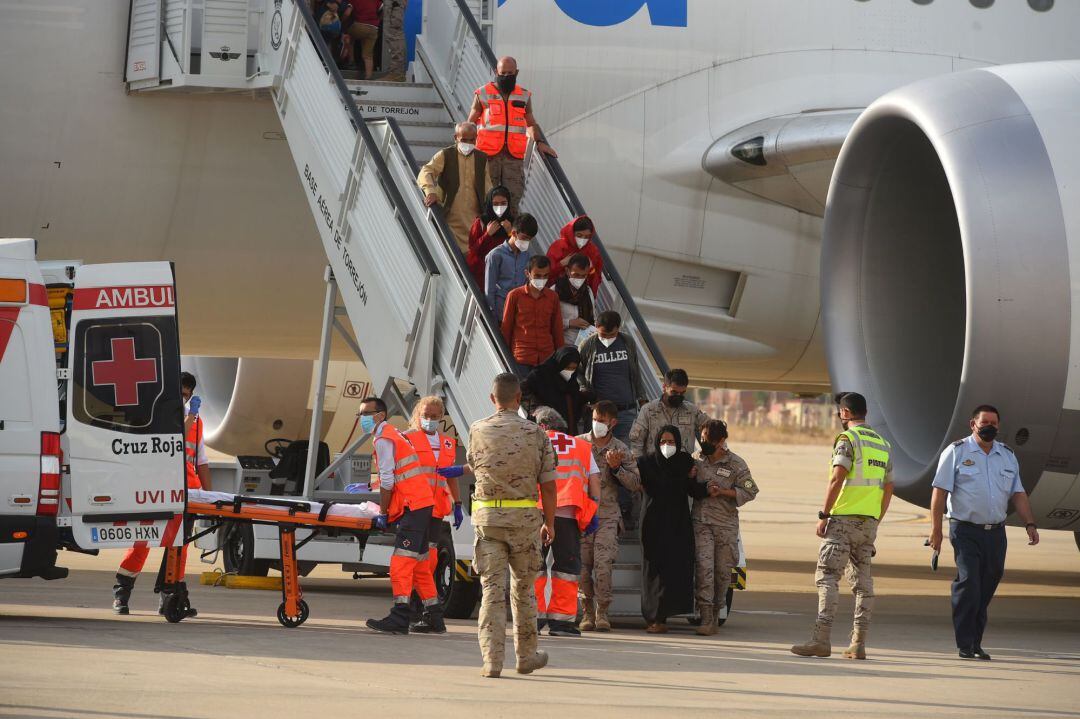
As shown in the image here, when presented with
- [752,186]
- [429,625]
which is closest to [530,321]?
[429,625]

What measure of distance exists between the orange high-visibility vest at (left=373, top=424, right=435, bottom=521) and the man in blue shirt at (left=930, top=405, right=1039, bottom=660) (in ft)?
8.80

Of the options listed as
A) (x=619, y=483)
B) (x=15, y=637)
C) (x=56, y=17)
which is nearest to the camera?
(x=15, y=637)

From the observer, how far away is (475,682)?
7.10 metres

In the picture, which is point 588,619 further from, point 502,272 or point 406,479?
point 502,272

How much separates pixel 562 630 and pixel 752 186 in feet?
14.9

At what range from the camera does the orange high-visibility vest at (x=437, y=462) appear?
8906 millimetres

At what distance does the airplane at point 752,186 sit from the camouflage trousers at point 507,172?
51 centimetres

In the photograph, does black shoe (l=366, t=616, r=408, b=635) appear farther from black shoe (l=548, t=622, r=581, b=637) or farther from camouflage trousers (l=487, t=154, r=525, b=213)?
camouflage trousers (l=487, t=154, r=525, b=213)

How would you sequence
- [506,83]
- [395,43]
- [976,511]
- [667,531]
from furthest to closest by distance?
1. [395,43]
2. [506,83]
3. [667,531]
4. [976,511]

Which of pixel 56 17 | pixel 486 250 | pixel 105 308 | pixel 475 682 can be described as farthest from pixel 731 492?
pixel 56 17

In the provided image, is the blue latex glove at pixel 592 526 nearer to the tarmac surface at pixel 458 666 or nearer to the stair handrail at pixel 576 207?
the tarmac surface at pixel 458 666

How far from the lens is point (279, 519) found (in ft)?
29.8

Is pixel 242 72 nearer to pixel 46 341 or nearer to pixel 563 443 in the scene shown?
pixel 46 341

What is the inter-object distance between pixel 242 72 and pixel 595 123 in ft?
8.43
